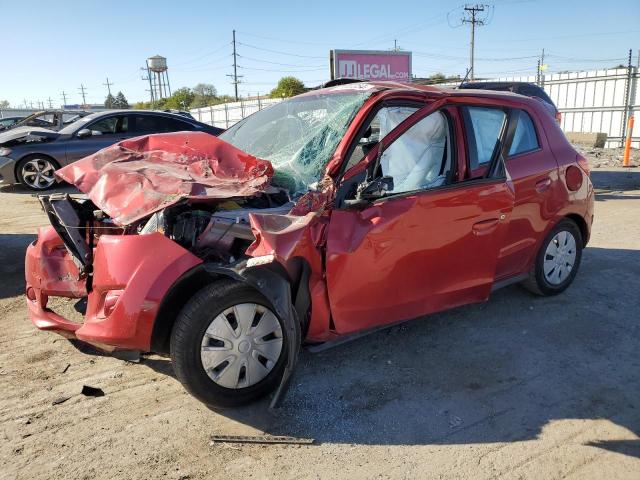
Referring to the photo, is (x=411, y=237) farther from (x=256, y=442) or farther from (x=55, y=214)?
(x=55, y=214)

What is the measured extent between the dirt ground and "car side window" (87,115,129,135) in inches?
262

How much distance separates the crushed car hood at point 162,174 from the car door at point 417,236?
2.40 feet

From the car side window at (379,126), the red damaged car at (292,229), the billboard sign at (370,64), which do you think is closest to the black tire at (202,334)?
the red damaged car at (292,229)

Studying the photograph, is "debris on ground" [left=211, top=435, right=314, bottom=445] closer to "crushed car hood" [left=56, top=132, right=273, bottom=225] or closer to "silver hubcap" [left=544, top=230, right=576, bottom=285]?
"crushed car hood" [left=56, top=132, right=273, bottom=225]

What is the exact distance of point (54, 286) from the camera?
3.33m

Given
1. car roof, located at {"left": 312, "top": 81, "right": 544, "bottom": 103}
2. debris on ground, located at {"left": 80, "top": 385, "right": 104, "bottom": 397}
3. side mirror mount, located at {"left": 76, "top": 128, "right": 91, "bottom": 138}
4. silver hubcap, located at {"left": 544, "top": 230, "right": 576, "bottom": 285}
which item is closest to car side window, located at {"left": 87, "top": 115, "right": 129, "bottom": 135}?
side mirror mount, located at {"left": 76, "top": 128, "right": 91, "bottom": 138}

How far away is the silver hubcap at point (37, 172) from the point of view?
32.0 ft

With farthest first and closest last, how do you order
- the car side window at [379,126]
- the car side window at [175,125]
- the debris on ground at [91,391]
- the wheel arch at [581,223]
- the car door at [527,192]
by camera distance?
the car side window at [175,125]
the wheel arch at [581,223]
the car door at [527,192]
the car side window at [379,126]
the debris on ground at [91,391]

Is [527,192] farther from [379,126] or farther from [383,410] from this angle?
[383,410]

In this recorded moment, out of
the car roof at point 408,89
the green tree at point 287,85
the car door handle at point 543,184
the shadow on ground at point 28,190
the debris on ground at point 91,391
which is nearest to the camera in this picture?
the debris on ground at point 91,391

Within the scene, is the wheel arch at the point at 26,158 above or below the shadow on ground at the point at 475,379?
above

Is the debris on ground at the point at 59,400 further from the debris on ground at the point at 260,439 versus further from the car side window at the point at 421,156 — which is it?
the car side window at the point at 421,156

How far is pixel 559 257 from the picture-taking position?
4.46 meters

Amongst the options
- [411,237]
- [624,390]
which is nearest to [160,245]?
[411,237]
